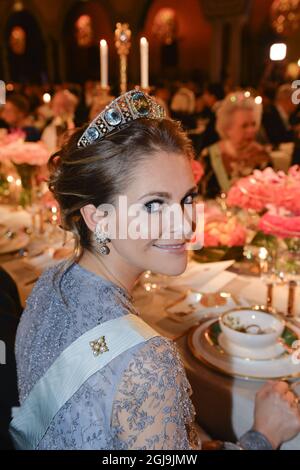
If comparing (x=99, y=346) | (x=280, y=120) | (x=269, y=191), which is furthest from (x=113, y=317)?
(x=280, y=120)

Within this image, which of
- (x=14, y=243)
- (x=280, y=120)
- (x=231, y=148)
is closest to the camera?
(x=14, y=243)

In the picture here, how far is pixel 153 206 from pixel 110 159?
0.15 metres

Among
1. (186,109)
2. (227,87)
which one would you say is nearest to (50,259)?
(186,109)

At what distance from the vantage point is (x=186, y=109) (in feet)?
25.6

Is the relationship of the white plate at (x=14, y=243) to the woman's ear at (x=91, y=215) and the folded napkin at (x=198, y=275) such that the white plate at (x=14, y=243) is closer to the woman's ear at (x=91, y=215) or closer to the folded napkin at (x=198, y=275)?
the folded napkin at (x=198, y=275)

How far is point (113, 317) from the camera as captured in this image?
98cm

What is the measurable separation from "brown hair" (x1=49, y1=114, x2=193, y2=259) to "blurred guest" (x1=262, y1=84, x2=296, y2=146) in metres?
5.59

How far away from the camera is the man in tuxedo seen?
1115 mm

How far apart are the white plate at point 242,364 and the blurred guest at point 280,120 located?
5383 millimetres

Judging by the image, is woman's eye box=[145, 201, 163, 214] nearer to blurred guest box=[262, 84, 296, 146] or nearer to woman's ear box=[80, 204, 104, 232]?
woman's ear box=[80, 204, 104, 232]

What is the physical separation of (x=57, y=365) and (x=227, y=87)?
9.84 m

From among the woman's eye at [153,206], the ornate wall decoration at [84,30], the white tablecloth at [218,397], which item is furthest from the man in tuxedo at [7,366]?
the ornate wall decoration at [84,30]

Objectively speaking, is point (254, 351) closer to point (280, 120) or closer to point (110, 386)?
point (110, 386)
